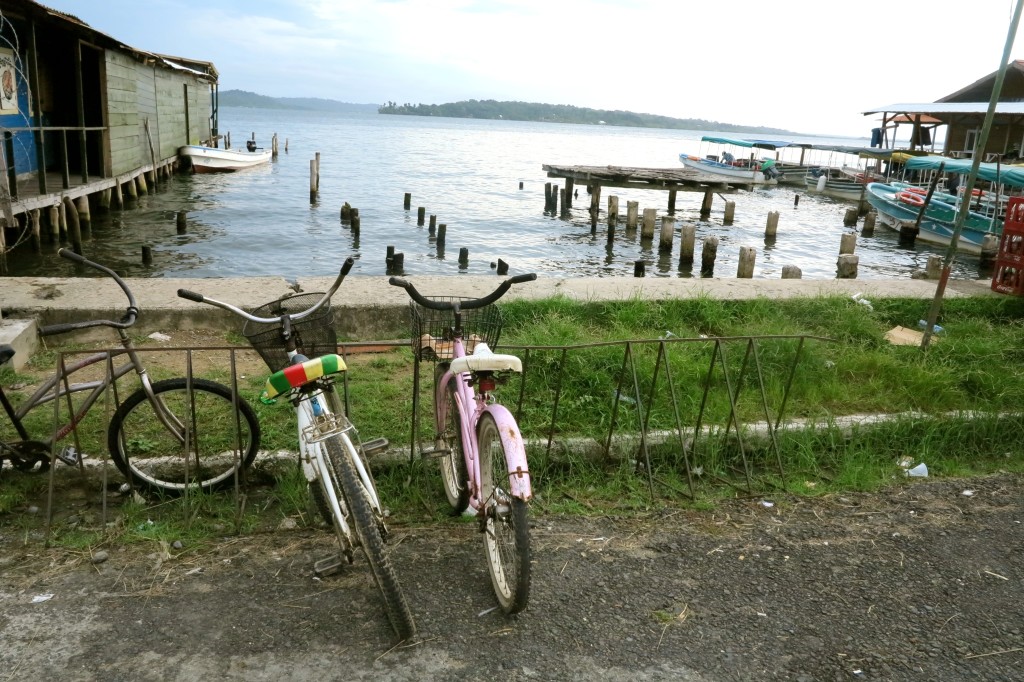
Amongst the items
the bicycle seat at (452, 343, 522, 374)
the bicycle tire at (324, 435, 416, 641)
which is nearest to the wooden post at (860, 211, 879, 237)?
the bicycle seat at (452, 343, 522, 374)

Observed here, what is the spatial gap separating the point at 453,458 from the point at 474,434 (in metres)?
0.51

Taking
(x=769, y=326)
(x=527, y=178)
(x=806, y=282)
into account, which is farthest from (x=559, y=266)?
(x=527, y=178)

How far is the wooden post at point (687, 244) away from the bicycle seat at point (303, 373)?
52.4ft

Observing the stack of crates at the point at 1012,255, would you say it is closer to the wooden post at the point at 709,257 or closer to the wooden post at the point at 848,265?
the wooden post at the point at 848,265

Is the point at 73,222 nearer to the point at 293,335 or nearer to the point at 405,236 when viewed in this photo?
the point at 405,236

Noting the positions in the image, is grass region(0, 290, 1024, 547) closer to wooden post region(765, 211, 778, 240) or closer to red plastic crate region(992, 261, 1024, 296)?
red plastic crate region(992, 261, 1024, 296)

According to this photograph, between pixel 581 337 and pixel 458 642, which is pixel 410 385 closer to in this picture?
pixel 581 337

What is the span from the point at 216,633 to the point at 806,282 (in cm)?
740

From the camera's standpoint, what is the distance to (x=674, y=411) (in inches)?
→ 188

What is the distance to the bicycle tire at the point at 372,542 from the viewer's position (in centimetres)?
270

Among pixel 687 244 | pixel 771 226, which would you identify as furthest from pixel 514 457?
pixel 771 226

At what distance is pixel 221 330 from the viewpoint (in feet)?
20.1

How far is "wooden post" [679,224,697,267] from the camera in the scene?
58.7ft

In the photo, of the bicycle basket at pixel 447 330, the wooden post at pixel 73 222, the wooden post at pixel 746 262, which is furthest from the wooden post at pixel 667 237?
the bicycle basket at pixel 447 330
